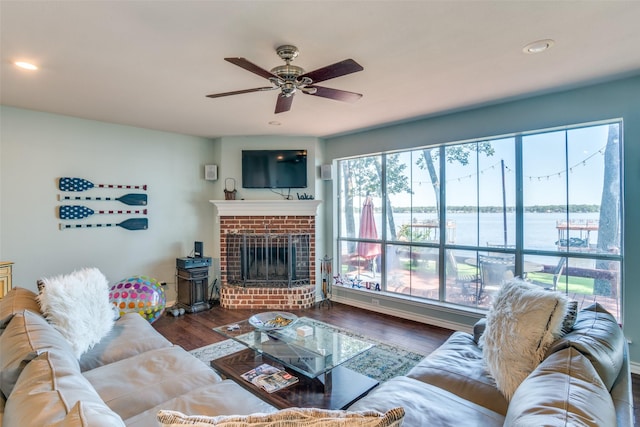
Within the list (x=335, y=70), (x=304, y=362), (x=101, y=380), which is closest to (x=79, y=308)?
(x=101, y=380)

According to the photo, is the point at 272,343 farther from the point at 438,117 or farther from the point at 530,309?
the point at 438,117

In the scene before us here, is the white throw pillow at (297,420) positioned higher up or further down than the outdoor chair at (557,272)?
higher up

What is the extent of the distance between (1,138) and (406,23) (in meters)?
4.12

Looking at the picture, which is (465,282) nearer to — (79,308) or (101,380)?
(101,380)

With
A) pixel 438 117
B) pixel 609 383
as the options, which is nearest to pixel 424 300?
pixel 438 117

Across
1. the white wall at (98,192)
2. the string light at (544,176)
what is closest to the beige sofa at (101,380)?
the white wall at (98,192)

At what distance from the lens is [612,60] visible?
7.72 feet

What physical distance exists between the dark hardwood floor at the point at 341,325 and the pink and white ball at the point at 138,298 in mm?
308

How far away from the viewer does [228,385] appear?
1.68 metres

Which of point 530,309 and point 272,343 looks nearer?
point 530,309

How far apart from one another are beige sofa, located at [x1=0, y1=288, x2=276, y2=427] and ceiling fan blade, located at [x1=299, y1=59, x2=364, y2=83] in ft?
6.25

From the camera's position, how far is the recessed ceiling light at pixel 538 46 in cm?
206

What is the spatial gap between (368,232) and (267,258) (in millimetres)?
1558

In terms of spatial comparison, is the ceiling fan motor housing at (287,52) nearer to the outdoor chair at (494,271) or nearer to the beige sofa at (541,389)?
the beige sofa at (541,389)
